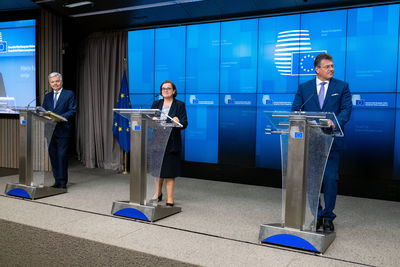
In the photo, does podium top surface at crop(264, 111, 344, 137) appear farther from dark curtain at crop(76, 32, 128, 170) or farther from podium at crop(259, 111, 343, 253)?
dark curtain at crop(76, 32, 128, 170)

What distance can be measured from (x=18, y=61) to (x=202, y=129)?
346 cm

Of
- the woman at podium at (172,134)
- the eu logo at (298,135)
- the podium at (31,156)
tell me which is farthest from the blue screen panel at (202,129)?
the eu logo at (298,135)

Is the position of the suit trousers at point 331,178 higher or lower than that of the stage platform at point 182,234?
higher

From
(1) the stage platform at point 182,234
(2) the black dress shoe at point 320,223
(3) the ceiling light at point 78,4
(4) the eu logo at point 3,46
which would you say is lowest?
(1) the stage platform at point 182,234

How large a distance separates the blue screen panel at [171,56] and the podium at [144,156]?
8.41 ft

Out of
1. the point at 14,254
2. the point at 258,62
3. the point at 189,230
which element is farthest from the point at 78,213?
the point at 258,62

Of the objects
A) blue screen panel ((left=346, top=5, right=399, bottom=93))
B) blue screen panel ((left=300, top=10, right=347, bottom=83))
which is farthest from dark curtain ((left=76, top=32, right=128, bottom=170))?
blue screen panel ((left=346, top=5, right=399, bottom=93))

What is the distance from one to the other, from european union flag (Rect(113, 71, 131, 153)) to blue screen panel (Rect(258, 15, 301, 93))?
91.7 inches

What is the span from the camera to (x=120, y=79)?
6211mm

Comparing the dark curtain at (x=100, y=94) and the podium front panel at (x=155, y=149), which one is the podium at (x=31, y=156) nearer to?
the podium front panel at (x=155, y=149)

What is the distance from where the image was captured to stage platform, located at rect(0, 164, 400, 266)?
2488 millimetres

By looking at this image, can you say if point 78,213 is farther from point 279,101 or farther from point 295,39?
point 295,39

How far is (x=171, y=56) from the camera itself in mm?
5910

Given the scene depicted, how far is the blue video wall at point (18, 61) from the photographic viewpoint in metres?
5.85
